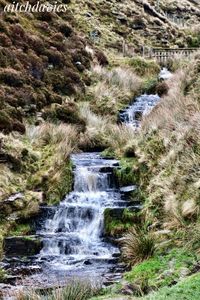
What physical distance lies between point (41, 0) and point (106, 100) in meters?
9.59

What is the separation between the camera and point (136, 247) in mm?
9633

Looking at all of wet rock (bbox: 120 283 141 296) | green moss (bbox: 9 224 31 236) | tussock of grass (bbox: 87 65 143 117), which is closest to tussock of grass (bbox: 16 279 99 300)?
wet rock (bbox: 120 283 141 296)

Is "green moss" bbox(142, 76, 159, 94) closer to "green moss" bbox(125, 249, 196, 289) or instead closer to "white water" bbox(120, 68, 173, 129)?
"white water" bbox(120, 68, 173, 129)

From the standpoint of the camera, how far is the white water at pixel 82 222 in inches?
424

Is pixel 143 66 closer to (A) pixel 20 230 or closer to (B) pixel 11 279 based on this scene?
(A) pixel 20 230

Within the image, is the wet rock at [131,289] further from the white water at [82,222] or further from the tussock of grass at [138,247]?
the white water at [82,222]

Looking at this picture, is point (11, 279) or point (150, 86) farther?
point (150, 86)

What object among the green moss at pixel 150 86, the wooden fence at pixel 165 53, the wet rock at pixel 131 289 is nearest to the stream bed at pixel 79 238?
the wet rock at pixel 131 289

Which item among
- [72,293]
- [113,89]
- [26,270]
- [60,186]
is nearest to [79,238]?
[26,270]

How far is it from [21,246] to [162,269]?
3.57m

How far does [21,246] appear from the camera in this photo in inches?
429

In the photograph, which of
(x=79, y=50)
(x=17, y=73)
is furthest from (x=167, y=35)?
(x=17, y=73)

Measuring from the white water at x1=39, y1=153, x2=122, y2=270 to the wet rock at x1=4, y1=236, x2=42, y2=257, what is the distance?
0.18 meters

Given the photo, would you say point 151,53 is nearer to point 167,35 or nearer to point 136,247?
point 167,35
